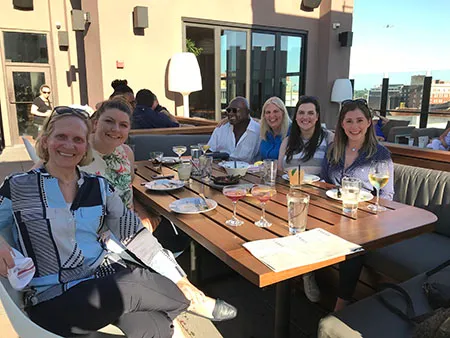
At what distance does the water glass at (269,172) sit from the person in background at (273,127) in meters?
0.82

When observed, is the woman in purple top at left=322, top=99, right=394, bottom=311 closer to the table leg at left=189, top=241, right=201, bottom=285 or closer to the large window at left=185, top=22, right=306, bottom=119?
the table leg at left=189, top=241, right=201, bottom=285

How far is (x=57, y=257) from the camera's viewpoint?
4.36ft

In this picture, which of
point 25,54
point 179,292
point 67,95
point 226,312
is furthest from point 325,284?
point 25,54

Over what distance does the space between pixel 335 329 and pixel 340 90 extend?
7.70 m

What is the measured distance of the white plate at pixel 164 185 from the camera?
2.14 m

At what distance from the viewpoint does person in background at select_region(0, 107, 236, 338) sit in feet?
4.17

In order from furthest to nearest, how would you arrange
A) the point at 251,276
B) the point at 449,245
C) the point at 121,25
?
the point at 121,25 < the point at 449,245 < the point at 251,276

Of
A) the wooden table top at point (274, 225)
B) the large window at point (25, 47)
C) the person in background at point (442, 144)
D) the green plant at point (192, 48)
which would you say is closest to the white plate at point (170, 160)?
the wooden table top at point (274, 225)

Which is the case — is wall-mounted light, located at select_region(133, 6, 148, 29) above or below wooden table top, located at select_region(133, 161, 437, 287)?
above

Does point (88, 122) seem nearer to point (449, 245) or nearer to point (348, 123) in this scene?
point (348, 123)

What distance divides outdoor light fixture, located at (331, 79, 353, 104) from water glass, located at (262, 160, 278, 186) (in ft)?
21.7

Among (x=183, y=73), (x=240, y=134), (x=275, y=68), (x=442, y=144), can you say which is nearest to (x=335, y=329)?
(x=240, y=134)

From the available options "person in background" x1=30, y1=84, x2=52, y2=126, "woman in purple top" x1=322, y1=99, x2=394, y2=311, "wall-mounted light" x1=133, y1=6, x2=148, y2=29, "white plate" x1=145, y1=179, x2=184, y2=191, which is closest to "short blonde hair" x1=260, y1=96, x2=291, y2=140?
"woman in purple top" x1=322, y1=99, x2=394, y2=311

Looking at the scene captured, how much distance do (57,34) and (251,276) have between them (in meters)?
7.63
